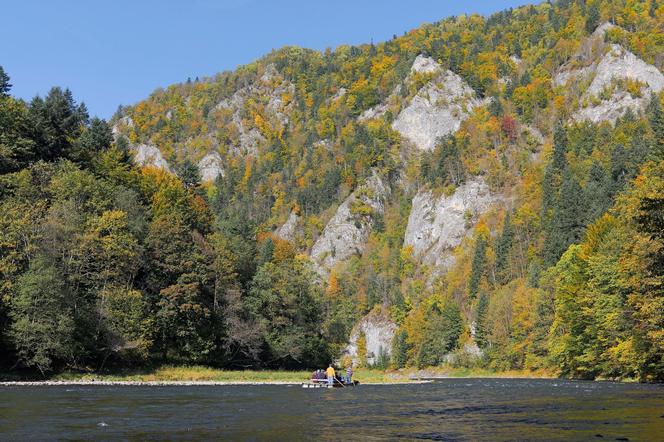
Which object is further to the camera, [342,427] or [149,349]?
[149,349]

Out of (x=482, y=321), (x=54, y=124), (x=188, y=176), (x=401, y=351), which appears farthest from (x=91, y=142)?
(x=401, y=351)

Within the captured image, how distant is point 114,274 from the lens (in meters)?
73.0

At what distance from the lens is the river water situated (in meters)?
25.7

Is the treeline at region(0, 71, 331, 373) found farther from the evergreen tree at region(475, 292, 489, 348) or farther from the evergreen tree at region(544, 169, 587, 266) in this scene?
the evergreen tree at region(475, 292, 489, 348)

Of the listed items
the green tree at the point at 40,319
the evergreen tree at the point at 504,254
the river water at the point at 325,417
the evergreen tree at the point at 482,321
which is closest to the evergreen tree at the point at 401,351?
the evergreen tree at the point at 482,321

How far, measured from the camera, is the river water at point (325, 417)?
2567 cm

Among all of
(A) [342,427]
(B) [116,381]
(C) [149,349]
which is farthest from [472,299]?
(A) [342,427]

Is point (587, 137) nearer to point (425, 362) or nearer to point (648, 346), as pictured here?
point (425, 362)

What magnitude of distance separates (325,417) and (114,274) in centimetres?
4593

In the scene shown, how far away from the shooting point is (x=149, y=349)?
3091 inches

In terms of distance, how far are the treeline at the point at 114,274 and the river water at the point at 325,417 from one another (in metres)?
17.0

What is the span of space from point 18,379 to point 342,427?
4463 centimetres

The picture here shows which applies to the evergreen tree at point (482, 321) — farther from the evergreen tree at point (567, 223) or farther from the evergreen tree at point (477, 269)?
the evergreen tree at point (567, 223)

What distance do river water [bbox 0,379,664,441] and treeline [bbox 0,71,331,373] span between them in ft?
55.7
